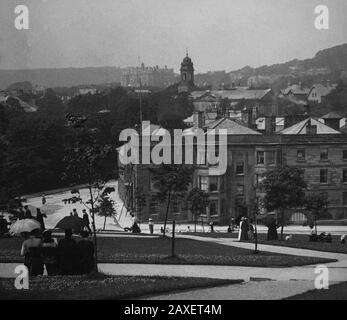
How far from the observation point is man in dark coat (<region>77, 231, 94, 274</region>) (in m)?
18.8

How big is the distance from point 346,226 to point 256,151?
825cm

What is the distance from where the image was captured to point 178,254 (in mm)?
23828

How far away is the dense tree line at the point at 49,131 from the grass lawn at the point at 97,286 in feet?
38.4

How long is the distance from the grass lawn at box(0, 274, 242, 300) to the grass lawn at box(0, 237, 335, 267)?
309 cm

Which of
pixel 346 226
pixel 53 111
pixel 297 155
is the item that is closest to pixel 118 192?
pixel 297 155

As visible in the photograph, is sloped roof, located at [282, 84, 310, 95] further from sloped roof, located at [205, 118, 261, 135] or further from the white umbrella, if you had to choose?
the white umbrella

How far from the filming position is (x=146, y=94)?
3061 inches

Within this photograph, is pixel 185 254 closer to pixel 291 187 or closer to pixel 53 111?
pixel 291 187

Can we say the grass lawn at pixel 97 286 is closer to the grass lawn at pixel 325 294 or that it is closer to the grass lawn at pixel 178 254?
the grass lawn at pixel 325 294

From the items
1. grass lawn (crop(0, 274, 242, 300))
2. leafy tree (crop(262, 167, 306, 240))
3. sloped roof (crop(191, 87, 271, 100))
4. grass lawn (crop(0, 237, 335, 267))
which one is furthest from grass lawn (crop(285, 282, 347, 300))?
sloped roof (crop(191, 87, 271, 100))

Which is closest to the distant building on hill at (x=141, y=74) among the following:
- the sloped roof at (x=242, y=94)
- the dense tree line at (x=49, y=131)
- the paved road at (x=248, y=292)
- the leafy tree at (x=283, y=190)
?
the dense tree line at (x=49, y=131)

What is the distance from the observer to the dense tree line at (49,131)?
3540cm

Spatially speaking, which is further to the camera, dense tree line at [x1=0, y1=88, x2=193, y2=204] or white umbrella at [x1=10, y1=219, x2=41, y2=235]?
dense tree line at [x1=0, y1=88, x2=193, y2=204]

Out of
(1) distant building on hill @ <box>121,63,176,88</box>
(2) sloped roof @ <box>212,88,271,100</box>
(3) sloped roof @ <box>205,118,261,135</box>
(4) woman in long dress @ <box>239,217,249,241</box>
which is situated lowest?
(4) woman in long dress @ <box>239,217,249,241</box>
